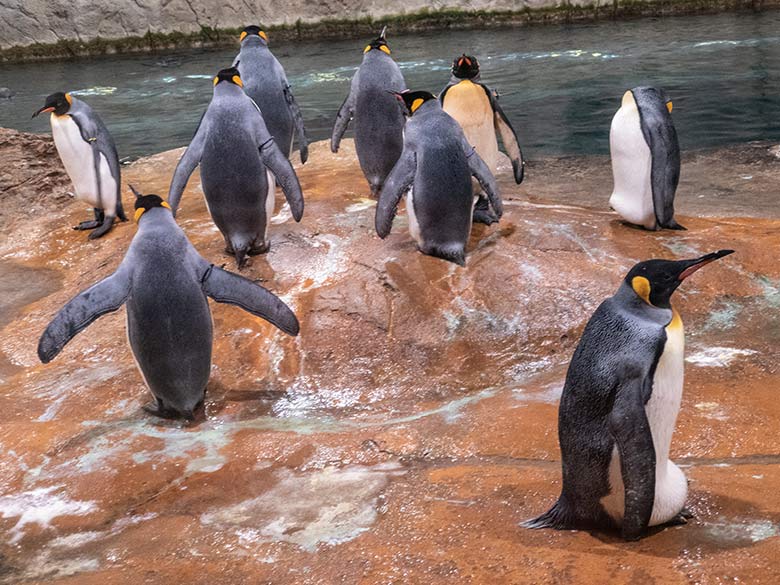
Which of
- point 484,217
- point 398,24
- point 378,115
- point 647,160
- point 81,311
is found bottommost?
point 484,217

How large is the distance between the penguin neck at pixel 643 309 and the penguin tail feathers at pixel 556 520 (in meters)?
0.60

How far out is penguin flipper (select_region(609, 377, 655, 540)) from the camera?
7.86ft

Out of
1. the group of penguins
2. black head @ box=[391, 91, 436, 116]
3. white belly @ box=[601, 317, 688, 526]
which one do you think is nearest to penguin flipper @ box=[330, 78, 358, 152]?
the group of penguins

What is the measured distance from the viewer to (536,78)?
13.2 m

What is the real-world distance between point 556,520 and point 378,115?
14.3 ft

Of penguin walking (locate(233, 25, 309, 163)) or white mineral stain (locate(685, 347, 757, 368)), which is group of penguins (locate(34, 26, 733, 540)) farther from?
white mineral stain (locate(685, 347, 757, 368))

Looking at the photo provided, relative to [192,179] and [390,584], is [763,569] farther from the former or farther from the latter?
[192,179]

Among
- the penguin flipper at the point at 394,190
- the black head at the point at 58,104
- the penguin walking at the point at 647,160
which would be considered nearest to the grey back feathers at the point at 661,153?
Answer: the penguin walking at the point at 647,160

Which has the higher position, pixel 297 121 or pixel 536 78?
pixel 297 121

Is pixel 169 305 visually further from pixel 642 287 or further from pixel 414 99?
pixel 642 287

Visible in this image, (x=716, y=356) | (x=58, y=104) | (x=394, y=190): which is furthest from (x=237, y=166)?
(x=716, y=356)

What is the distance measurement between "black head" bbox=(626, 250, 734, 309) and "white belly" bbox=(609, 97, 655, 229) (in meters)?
2.94

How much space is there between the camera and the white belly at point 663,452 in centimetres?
246

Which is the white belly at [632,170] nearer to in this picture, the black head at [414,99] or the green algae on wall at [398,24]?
the black head at [414,99]
